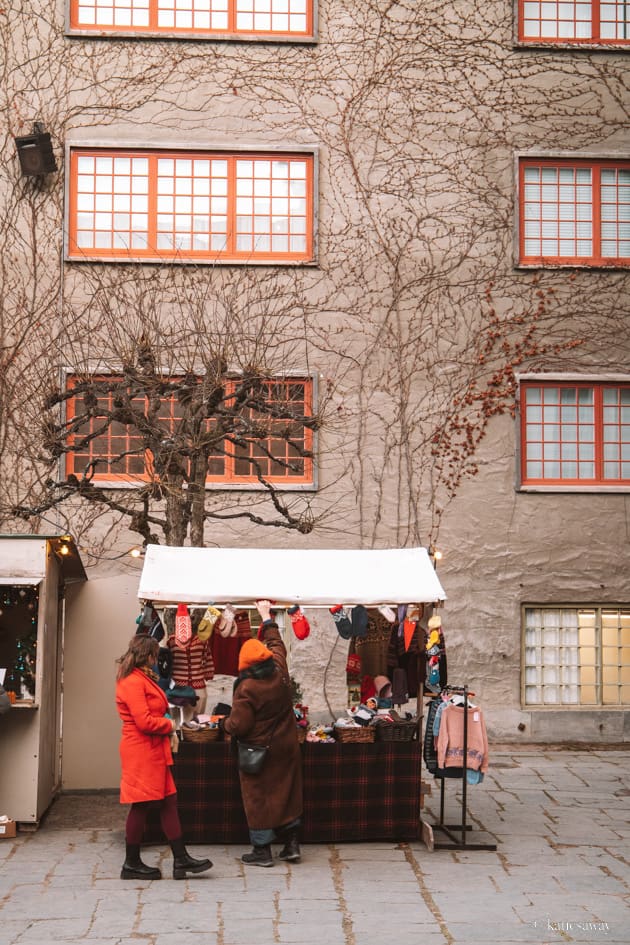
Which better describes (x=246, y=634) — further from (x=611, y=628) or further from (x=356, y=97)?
(x=356, y=97)

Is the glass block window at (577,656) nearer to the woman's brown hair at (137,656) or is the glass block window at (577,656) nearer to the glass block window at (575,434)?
the glass block window at (575,434)

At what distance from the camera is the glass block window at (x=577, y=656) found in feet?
54.2

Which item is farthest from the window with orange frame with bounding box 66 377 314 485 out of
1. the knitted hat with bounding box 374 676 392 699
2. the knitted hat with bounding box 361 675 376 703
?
the knitted hat with bounding box 374 676 392 699

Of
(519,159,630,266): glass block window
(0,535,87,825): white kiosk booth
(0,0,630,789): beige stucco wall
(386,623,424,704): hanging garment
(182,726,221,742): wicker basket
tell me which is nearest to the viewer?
(182,726,221,742): wicker basket

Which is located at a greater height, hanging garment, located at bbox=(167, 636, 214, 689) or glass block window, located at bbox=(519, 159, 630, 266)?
glass block window, located at bbox=(519, 159, 630, 266)

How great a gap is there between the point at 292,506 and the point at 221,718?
6.19m

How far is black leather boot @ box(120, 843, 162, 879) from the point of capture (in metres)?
8.73

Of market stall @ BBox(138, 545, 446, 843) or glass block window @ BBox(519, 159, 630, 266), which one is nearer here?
market stall @ BBox(138, 545, 446, 843)

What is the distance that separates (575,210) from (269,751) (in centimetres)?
1070

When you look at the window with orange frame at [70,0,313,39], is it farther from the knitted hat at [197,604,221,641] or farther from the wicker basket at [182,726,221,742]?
the wicker basket at [182,726,221,742]

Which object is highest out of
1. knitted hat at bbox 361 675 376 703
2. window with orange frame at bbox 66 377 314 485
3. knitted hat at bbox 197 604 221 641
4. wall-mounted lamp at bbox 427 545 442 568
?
→ window with orange frame at bbox 66 377 314 485

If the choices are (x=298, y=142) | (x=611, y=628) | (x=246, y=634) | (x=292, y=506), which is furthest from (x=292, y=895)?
(x=298, y=142)

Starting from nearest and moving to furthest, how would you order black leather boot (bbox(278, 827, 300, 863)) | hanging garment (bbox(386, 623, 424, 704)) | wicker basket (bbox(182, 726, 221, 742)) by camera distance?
black leather boot (bbox(278, 827, 300, 863)), wicker basket (bbox(182, 726, 221, 742)), hanging garment (bbox(386, 623, 424, 704))

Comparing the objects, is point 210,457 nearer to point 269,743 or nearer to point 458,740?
point 458,740
